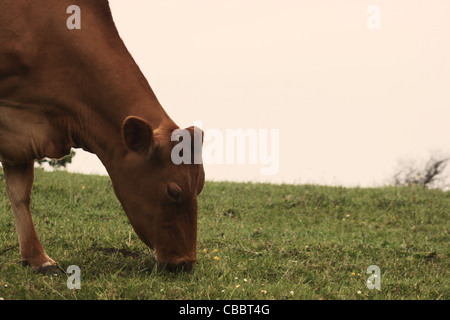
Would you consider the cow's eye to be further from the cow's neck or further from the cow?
the cow's neck

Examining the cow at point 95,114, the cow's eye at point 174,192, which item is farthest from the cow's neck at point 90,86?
the cow's eye at point 174,192

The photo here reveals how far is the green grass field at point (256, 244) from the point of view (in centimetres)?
441

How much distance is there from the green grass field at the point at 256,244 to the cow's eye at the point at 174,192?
0.61 m

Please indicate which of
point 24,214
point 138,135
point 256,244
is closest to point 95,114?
point 138,135

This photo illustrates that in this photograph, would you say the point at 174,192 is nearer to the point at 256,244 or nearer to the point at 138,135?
the point at 138,135

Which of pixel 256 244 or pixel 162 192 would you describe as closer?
pixel 162 192

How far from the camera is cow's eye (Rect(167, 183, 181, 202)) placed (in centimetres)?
431

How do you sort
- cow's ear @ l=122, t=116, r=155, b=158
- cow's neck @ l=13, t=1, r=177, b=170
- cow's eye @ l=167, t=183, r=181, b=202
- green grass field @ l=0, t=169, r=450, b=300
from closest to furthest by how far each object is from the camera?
1. cow's ear @ l=122, t=116, r=155, b=158
2. cow's eye @ l=167, t=183, r=181, b=202
3. green grass field @ l=0, t=169, r=450, b=300
4. cow's neck @ l=13, t=1, r=177, b=170

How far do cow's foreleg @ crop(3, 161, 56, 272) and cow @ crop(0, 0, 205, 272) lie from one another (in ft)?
1.65

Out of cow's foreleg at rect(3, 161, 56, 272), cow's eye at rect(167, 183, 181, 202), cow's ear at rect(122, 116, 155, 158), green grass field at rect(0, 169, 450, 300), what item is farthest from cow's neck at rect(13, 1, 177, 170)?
green grass field at rect(0, 169, 450, 300)

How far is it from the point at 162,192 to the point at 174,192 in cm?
11

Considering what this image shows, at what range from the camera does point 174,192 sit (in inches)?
170
